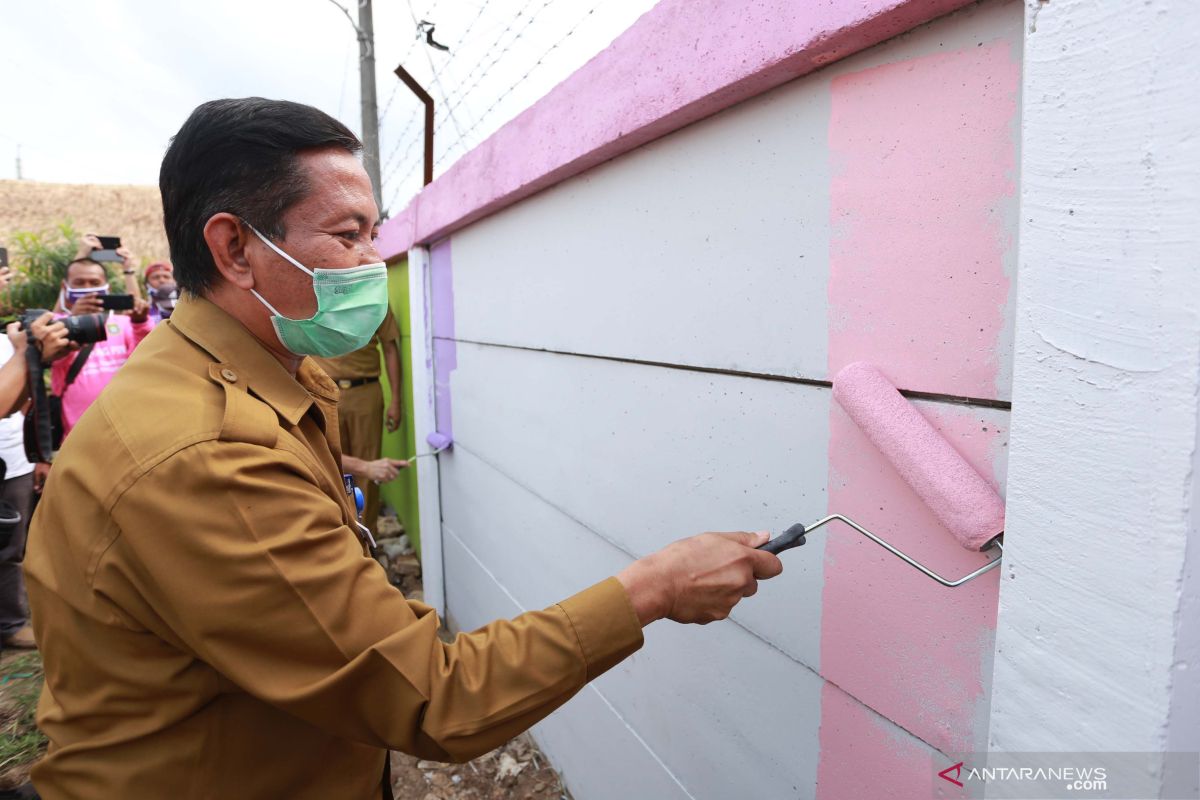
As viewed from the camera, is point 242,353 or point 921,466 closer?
point 921,466

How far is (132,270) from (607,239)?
5.12 metres

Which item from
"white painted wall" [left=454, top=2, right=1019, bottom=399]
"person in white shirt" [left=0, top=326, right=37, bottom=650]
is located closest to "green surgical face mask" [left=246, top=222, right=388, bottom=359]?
"white painted wall" [left=454, top=2, right=1019, bottom=399]

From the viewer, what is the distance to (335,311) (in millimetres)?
1434

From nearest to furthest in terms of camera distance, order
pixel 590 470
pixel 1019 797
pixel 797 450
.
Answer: pixel 1019 797 → pixel 797 450 → pixel 590 470

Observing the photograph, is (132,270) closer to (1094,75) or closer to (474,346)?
(474,346)

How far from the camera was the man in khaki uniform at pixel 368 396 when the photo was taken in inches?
195

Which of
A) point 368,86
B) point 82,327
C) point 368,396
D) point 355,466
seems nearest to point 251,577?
point 355,466

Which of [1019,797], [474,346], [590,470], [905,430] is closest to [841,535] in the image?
[905,430]

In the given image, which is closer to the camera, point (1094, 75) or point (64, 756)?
point (1094, 75)

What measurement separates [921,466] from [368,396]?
4747 millimetres

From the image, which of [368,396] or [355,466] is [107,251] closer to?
[368,396]

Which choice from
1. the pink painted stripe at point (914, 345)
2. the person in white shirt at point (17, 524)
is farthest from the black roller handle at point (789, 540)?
the person in white shirt at point (17, 524)

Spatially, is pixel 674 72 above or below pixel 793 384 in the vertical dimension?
above

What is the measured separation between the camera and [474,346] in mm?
3281
